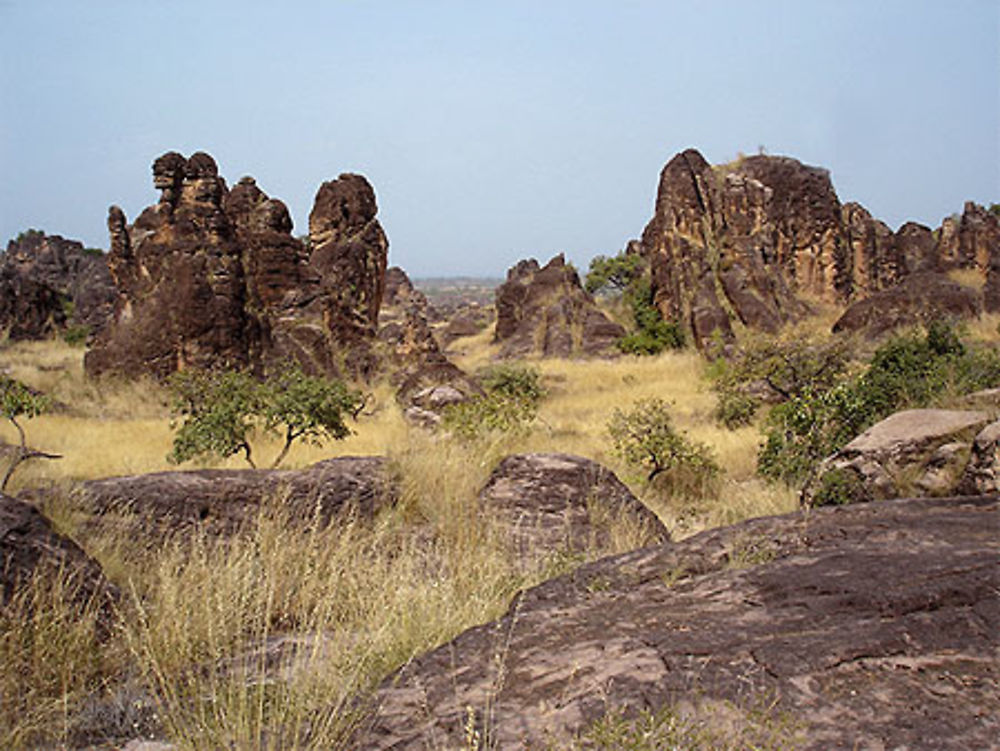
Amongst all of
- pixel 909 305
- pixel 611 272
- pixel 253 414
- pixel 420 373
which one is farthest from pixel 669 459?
pixel 611 272

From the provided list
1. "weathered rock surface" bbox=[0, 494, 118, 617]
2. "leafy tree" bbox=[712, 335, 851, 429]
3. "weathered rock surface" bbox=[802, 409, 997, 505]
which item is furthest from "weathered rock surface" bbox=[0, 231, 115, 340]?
"weathered rock surface" bbox=[802, 409, 997, 505]

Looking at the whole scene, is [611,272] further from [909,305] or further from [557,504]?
[557,504]

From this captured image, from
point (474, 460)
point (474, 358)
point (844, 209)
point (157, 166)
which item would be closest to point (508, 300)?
point (474, 358)

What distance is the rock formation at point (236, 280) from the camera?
20266 mm

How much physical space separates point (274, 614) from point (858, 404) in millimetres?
8496

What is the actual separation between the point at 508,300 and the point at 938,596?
40.3 m

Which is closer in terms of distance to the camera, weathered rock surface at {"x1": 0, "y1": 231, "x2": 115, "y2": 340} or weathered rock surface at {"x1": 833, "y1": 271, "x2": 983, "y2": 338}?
weathered rock surface at {"x1": 833, "y1": 271, "x2": 983, "y2": 338}

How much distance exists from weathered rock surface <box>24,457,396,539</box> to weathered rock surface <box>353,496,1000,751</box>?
244cm

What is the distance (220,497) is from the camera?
547cm

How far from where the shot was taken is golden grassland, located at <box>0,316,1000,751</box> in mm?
2482

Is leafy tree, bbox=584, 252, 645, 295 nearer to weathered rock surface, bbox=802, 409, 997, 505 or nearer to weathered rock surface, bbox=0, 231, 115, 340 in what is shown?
weathered rock surface, bbox=0, 231, 115, 340

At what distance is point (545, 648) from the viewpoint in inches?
102

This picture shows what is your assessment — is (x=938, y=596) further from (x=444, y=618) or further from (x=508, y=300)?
(x=508, y=300)

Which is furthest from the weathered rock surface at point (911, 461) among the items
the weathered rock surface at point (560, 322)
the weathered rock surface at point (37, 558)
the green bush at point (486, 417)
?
the weathered rock surface at point (560, 322)
